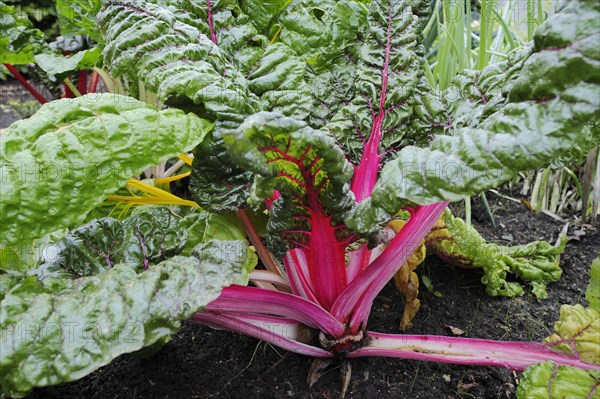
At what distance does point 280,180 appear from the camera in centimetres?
99

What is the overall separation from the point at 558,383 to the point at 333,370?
0.51m

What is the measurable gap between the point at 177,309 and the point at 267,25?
0.93 meters

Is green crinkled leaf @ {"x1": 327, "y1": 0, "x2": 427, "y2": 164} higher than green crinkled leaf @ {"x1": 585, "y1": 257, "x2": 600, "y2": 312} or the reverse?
higher

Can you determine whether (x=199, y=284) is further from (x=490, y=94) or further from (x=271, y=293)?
(x=490, y=94)

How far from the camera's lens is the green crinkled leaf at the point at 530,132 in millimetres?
768

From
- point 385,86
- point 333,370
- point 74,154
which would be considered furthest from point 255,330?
point 385,86

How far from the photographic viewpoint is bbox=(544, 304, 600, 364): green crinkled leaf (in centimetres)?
102

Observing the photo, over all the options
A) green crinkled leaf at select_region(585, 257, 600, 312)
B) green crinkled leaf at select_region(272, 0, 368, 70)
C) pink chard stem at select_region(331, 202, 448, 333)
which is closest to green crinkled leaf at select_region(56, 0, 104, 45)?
green crinkled leaf at select_region(272, 0, 368, 70)

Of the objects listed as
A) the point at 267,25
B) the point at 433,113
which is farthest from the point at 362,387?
the point at 267,25

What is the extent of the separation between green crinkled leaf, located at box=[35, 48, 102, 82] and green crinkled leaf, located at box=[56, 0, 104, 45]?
0.08m

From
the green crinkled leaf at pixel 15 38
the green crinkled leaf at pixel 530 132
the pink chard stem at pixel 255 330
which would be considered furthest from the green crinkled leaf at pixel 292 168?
the green crinkled leaf at pixel 15 38

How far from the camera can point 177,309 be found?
818 millimetres

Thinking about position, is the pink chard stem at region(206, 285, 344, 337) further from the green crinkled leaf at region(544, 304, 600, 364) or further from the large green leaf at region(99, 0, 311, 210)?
the green crinkled leaf at region(544, 304, 600, 364)

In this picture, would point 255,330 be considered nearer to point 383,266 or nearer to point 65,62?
point 383,266
